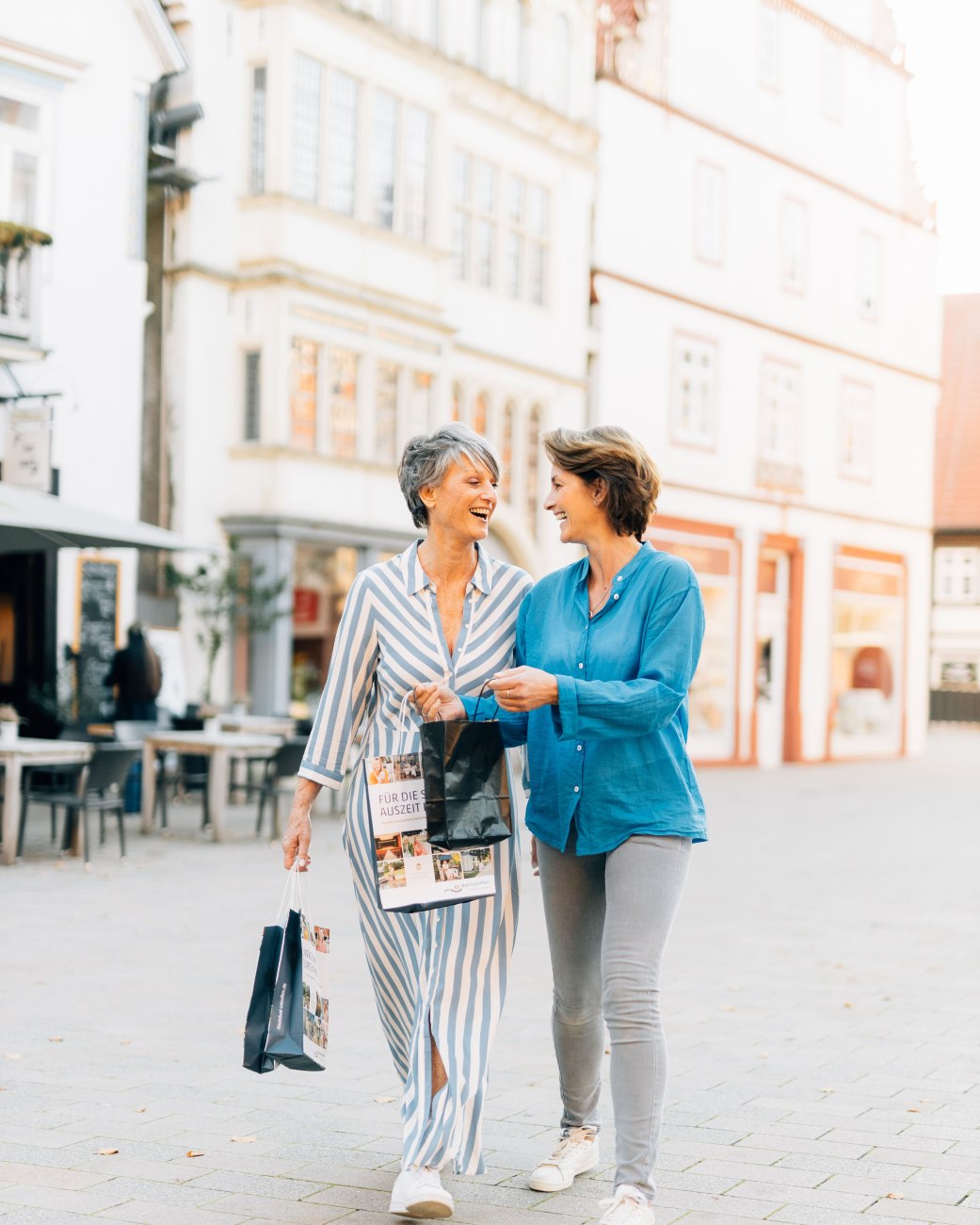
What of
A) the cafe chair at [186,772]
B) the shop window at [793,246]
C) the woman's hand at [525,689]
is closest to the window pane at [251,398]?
the cafe chair at [186,772]

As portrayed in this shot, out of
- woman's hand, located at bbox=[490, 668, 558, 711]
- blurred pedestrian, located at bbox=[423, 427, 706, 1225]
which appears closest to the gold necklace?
blurred pedestrian, located at bbox=[423, 427, 706, 1225]

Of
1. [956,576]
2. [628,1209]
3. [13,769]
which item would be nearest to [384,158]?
[13,769]

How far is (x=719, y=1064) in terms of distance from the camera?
643 centimetres

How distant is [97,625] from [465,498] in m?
15.1

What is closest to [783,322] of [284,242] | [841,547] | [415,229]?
[841,547]

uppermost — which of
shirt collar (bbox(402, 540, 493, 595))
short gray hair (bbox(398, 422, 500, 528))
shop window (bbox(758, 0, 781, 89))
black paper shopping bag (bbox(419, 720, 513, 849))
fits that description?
shop window (bbox(758, 0, 781, 89))

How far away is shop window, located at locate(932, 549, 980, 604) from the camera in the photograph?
57281 millimetres

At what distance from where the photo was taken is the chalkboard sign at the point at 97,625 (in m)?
Answer: 18.7

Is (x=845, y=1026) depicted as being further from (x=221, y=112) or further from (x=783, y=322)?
(x=783, y=322)

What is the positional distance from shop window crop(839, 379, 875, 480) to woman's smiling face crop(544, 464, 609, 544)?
1090 inches

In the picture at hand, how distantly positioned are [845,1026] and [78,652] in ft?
42.0

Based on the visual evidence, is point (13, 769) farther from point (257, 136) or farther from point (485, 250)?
point (485, 250)

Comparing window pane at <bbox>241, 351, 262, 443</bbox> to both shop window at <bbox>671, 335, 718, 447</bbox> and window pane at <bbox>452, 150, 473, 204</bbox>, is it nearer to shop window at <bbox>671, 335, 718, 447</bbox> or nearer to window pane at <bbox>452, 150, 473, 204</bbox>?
window pane at <bbox>452, 150, 473, 204</bbox>

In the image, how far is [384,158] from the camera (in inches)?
862
